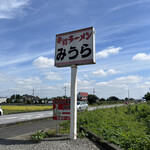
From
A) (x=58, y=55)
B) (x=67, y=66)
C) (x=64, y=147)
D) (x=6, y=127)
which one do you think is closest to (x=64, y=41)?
(x=58, y=55)

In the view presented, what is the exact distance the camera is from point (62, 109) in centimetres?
612

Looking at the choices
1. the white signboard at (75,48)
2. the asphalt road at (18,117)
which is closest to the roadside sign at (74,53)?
the white signboard at (75,48)

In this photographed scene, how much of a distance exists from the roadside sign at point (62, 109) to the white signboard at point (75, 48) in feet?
4.73

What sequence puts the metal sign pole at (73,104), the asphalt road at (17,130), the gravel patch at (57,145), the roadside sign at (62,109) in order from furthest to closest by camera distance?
1. the asphalt road at (17,130)
2. the roadside sign at (62,109)
3. the metal sign pole at (73,104)
4. the gravel patch at (57,145)

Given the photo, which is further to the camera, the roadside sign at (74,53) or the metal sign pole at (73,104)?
the roadside sign at (74,53)

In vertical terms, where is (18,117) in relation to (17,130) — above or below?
below

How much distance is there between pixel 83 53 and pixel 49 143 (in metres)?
3.14

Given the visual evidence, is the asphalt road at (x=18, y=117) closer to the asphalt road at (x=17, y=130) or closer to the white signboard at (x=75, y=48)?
the asphalt road at (x=17, y=130)

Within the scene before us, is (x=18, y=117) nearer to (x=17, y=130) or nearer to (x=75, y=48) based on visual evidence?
(x=17, y=130)

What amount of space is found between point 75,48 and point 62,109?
2364 millimetres

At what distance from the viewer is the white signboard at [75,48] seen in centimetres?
555

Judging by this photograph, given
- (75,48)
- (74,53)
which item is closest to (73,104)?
(74,53)

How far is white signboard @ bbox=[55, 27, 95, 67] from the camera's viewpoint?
5.55 m

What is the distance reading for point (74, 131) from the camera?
535cm
